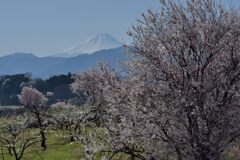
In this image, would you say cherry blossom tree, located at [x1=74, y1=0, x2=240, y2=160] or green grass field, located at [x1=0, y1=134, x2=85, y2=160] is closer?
cherry blossom tree, located at [x1=74, y1=0, x2=240, y2=160]

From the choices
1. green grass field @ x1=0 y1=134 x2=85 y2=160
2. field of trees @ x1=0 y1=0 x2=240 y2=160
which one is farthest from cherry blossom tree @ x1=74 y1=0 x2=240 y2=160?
green grass field @ x1=0 y1=134 x2=85 y2=160

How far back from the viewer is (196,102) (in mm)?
15805

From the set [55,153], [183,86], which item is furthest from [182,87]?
[55,153]

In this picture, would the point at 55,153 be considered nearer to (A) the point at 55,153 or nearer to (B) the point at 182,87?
(A) the point at 55,153

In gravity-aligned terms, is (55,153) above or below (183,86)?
below

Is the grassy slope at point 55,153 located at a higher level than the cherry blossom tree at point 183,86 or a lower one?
lower

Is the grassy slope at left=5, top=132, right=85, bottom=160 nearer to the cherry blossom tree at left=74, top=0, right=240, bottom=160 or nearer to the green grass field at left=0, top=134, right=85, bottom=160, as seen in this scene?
the green grass field at left=0, top=134, right=85, bottom=160

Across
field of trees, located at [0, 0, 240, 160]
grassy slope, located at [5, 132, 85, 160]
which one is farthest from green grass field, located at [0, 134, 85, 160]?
field of trees, located at [0, 0, 240, 160]

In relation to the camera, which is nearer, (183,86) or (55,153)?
(183,86)

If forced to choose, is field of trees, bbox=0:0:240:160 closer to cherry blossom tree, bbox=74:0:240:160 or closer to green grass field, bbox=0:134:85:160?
cherry blossom tree, bbox=74:0:240:160

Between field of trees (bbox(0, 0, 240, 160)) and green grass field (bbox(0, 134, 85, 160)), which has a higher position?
field of trees (bbox(0, 0, 240, 160))

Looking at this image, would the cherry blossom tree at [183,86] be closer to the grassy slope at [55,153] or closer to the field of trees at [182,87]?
the field of trees at [182,87]

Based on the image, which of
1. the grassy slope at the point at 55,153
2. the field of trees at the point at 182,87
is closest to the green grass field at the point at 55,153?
the grassy slope at the point at 55,153

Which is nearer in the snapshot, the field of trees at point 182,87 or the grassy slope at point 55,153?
the field of trees at point 182,87
